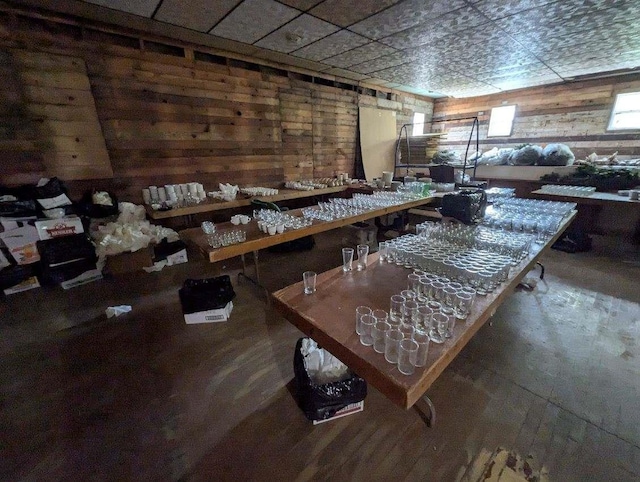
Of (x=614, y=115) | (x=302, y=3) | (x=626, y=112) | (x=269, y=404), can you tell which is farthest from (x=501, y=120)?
(x=269, y=404)

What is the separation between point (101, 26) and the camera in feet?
9.48

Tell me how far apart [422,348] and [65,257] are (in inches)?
138

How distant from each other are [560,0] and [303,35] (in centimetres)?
250

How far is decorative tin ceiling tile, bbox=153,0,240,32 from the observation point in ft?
8.13

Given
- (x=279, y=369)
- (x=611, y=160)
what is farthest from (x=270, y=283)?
(x=611, y=160)

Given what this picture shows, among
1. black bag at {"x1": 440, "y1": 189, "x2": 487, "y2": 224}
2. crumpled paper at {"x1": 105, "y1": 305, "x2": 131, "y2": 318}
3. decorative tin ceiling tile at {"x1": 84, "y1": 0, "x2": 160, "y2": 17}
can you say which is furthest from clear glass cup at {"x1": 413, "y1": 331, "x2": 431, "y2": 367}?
decorative tin ceiling tile at {"x1": 84, "y1": 0, "x2": 160, "y2": 17}

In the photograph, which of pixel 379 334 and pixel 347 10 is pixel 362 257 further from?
pixel 347 10

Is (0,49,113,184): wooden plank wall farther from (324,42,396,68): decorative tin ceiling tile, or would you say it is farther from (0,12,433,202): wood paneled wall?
(324,42,396,68): decorative tin ceiling tile

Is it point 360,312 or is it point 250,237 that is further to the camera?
point 250,237

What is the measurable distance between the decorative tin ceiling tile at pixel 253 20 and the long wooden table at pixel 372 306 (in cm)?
259

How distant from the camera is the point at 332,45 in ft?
11.5

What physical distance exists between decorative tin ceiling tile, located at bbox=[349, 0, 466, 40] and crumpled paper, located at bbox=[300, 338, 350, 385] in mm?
3062

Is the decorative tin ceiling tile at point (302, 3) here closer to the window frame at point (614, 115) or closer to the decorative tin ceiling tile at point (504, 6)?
the decorative tin ceiling tile at point (504, 6)

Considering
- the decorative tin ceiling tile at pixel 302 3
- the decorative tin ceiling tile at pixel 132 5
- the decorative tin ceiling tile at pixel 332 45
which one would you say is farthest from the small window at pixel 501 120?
the decorative tin ceiling tile at pixel 132 5
